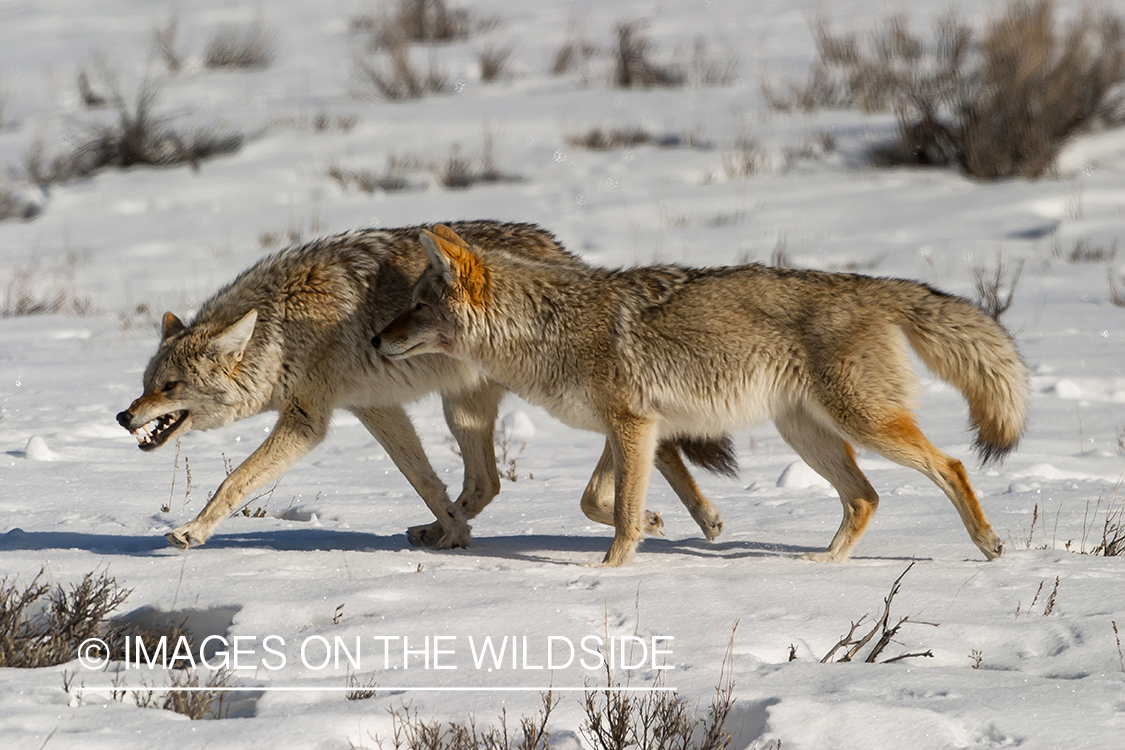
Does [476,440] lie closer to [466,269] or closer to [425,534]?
[425,534]

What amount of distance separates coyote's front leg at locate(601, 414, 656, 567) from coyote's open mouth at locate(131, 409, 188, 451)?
85.1 inches

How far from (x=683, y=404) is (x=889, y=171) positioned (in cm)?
1127

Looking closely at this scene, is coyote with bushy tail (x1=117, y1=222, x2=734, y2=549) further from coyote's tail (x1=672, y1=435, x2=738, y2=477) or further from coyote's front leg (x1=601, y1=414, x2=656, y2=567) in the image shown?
coyote's front leg (x1=601, y1=414, x2=656, y2=567)

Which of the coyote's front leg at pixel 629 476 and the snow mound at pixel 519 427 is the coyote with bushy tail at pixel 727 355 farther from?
the snow mound at pixel 519 427

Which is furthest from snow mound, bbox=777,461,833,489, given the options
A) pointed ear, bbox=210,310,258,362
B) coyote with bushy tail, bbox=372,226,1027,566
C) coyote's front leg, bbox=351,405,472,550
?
pointed ear, bbox=210,310,258,362

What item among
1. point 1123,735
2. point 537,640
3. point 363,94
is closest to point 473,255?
point 537,640

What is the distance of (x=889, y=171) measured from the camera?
614 inches

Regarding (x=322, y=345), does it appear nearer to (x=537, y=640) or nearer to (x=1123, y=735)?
(x=537, y=640)

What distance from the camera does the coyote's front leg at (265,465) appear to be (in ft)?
17.3

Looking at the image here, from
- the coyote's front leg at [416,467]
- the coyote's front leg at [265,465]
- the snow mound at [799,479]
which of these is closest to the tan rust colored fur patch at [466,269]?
the coyote's front leg at [416,467]

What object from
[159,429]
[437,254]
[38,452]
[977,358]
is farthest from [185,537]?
[977,358]

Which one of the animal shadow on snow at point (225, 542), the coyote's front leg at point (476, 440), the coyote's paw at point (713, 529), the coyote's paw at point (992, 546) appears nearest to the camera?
the coyote's paw at point (992, 546)

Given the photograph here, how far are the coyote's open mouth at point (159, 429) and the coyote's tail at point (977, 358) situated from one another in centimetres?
349

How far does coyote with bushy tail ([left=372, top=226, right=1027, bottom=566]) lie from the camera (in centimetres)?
509
